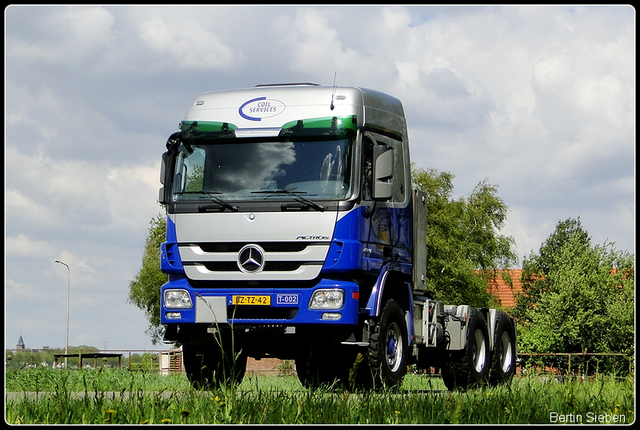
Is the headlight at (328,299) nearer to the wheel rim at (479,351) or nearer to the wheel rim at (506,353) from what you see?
the wheel rim at (479,351)

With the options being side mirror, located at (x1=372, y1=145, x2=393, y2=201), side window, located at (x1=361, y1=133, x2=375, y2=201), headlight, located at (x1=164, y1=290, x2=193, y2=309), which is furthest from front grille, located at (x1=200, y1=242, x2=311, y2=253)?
side mirror, located at (x1=372, y1=145, x2=393, y2=201)

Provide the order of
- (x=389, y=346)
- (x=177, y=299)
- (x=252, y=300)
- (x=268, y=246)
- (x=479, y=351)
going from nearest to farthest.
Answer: (x=268, y=246) → (x=252, y=300) → (x=177, y=299) → (x=389, y=346) → (x=479, y=351)

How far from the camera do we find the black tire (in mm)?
14031

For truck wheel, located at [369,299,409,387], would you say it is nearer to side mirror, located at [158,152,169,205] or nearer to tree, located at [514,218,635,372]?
side mirror, located at [158,152,169,205]

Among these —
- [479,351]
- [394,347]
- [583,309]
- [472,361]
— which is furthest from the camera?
[583,309]

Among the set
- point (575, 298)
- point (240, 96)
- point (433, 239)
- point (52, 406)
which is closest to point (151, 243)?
point (433, 239)

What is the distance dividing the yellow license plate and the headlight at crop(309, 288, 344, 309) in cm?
54

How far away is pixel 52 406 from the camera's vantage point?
670cm

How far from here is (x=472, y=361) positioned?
47.0 feet

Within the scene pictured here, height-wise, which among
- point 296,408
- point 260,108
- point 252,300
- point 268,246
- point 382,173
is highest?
point 260,108

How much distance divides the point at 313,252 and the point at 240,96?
2416mm

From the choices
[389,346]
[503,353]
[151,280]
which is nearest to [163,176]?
[389,346]

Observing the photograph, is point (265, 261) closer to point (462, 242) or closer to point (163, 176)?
point (163, 176)

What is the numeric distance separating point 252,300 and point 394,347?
6.86ft
